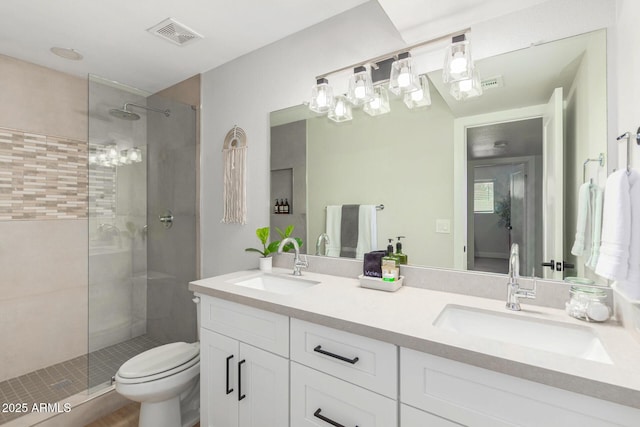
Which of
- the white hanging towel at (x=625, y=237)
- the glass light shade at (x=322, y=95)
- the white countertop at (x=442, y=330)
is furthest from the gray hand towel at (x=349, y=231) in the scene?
the white hanging towel at (x=625, y=237)

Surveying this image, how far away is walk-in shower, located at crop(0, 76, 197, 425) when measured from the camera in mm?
2145

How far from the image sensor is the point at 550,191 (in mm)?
1229

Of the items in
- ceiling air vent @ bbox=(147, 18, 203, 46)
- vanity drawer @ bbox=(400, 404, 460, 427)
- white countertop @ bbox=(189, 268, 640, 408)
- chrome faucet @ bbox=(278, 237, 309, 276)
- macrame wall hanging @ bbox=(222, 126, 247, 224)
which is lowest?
vanity drawer @ bbox=(400, 404, 460, 427)

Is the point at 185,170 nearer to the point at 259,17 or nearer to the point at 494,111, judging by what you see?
the point at 259,17

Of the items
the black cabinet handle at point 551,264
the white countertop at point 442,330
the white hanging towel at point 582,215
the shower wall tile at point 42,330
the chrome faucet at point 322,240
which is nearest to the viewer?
the white countertop at point 442,330

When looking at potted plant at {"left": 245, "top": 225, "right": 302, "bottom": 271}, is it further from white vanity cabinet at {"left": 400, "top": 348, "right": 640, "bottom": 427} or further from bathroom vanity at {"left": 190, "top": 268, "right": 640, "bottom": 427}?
white vanity cabinet at {"left": 400, "top": 348, "right": 640, "bottom": 427}

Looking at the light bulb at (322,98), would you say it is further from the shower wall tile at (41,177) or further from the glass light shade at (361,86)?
the shower wall tile at (41,177)

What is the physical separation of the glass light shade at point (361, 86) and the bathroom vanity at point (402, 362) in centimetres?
100

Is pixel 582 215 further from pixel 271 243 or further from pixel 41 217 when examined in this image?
pixel 41 217

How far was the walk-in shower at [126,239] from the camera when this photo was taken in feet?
7.04

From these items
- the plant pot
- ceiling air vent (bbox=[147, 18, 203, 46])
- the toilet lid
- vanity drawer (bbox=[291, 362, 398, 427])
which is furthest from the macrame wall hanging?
vanity drawer (bbox=[291, 362, 398, 427])

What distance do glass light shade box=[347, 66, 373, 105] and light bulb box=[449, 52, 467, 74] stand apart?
43cm

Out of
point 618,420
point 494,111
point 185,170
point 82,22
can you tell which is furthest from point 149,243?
point 618,420

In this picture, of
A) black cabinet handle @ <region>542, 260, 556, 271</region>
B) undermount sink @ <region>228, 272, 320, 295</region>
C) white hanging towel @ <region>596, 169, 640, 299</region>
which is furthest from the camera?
undermount sink @ <region>228, 272, 320, 295</region>
